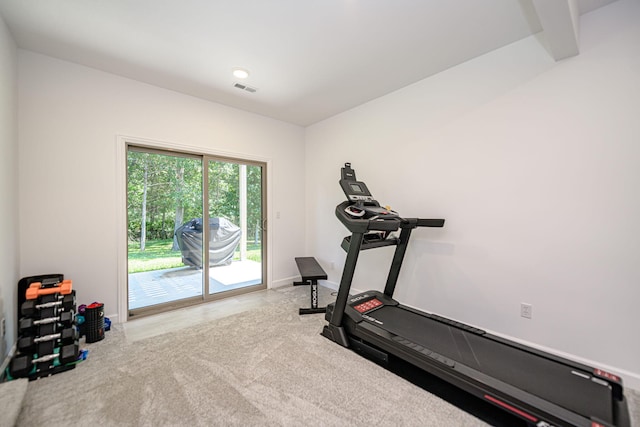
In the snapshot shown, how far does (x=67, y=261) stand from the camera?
102 inches

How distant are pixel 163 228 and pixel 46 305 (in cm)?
140

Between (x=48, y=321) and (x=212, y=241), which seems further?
A: (x=212, y=241)

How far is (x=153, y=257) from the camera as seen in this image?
3.32 meters

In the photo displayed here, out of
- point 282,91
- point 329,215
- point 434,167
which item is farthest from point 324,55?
point 329,215

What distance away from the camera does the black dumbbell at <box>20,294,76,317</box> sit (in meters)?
1.96

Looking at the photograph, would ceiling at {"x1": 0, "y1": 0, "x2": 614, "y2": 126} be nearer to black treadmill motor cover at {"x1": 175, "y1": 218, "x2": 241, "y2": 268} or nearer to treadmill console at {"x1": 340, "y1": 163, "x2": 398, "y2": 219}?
treadmill console at {"x1": 340, "y1": 163, "x2": 398, "y2": 219}

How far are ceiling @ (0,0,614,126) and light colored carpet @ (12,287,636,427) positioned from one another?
8.76ft

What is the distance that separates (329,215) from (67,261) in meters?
3.10

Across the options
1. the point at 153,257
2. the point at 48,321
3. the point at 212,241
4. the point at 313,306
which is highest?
the point at 212,241

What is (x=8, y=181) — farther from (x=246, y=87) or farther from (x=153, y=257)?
(x=246, y=87)

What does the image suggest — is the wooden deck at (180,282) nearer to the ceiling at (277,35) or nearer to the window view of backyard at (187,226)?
the window view of backyard at (187,226)

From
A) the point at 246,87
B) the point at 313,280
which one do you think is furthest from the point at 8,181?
the point at 313,280

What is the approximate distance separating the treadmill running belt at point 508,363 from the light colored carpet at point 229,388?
326 mm

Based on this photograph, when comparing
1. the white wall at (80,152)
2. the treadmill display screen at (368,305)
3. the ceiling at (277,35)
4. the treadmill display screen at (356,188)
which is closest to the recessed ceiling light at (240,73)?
the ceiling at (277,35)
